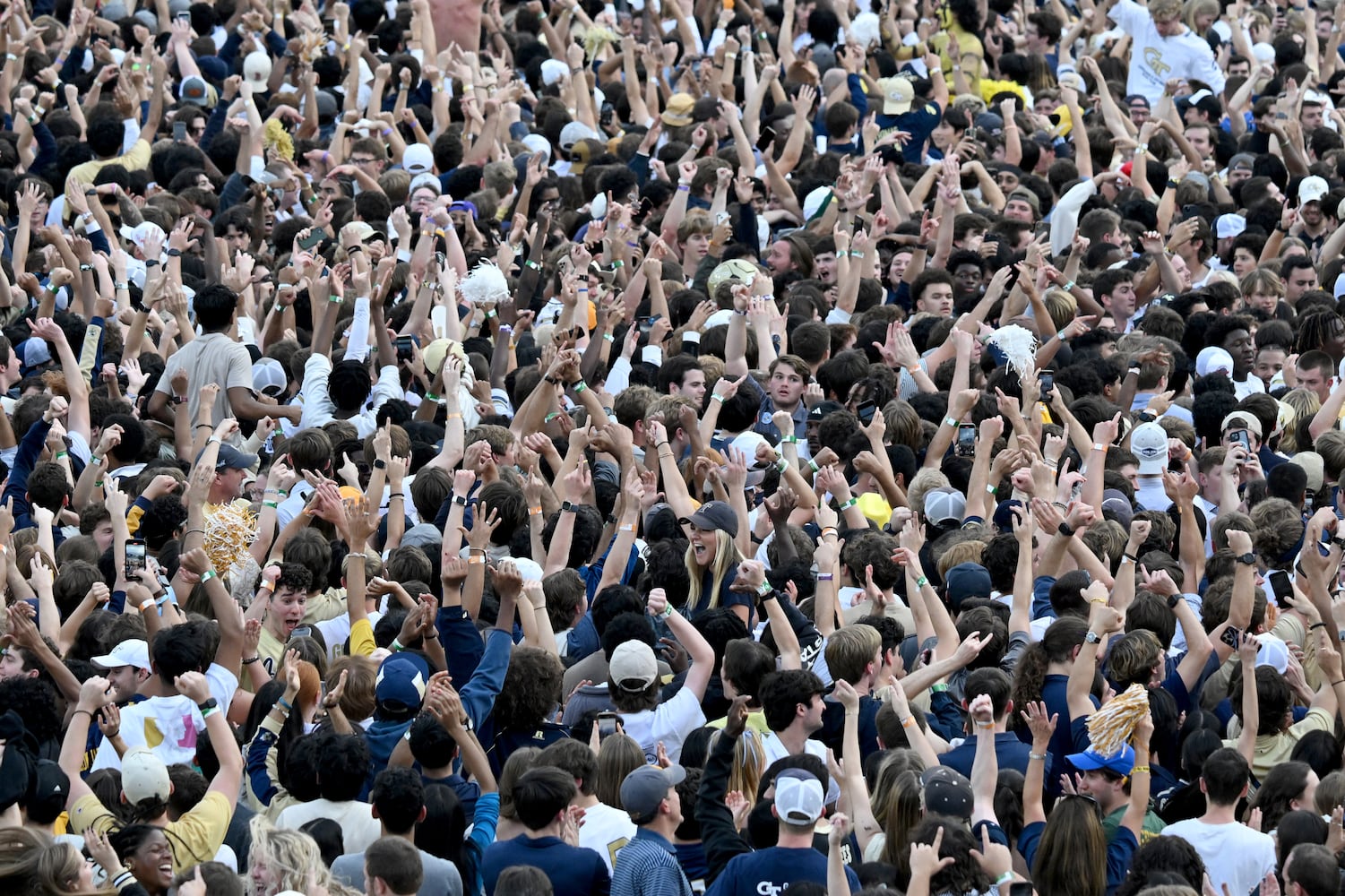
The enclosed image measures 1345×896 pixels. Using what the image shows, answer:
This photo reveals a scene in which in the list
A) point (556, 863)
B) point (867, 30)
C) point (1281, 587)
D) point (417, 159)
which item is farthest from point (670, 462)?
point (867, 30)

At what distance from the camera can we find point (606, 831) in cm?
682

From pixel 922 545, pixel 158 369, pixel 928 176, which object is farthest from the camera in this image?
pixel 928 176

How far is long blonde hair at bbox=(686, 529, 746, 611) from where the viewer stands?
348 inches

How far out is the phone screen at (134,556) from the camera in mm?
8617

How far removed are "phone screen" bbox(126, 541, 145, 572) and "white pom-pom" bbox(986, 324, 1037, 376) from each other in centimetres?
500

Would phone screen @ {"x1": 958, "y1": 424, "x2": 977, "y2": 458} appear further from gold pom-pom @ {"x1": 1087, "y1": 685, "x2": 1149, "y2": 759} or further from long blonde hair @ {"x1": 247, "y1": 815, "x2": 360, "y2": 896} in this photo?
long blonde hair @ {"x1": 247, "y1": 815, "x2": 360, "y2": 896}

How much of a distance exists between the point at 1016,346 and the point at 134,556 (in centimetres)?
531

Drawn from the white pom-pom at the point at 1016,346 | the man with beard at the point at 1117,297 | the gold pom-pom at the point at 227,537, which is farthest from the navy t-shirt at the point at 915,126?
the gold pom-pom at the point at 227,537

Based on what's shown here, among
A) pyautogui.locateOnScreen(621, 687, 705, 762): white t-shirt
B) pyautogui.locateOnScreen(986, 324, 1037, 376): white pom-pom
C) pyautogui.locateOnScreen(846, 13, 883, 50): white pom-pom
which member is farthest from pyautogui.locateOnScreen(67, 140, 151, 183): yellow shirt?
pyautogui.locateOnScreen(621, 687, 705, 762): white t-shirt

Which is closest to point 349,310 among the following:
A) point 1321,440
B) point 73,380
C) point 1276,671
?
point 73,380

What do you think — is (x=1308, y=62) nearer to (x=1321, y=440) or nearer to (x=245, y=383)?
(x=1321, y=440)

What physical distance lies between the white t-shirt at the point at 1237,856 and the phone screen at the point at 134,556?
435cm

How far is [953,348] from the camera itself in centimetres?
1204

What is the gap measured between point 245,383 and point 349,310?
205 cm
